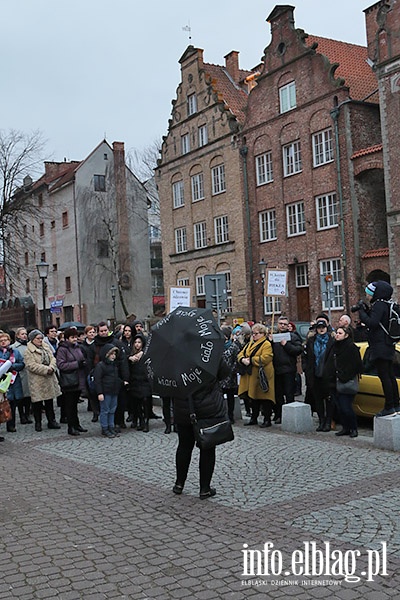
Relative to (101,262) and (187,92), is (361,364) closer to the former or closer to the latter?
(187,92)

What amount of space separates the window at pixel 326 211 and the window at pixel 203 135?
10427 mm

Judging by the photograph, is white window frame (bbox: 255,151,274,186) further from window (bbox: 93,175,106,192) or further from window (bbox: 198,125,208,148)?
window (bbox: 93,175,106,192)

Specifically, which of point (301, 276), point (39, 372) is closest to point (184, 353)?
point (39, 372)

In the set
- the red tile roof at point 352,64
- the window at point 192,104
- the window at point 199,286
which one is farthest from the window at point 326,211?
the window at point 192,104

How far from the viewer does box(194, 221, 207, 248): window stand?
40.6 metres

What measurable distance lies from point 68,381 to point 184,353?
581cm

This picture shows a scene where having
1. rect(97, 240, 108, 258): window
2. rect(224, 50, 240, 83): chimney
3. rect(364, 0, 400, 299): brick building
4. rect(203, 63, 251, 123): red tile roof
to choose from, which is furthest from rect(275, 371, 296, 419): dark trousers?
rect(97, 240, 108, 258): window

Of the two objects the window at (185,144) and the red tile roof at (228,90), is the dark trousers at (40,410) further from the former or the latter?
the window at (185,144)

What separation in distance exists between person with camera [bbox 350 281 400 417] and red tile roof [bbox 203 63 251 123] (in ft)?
99.4

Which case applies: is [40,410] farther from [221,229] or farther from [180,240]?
[180,240]

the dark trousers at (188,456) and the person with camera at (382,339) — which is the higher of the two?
the person with camera at (382,339)

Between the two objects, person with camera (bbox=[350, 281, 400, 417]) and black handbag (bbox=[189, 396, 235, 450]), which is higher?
person with camera (bbox=[350, 281, 400, 417])

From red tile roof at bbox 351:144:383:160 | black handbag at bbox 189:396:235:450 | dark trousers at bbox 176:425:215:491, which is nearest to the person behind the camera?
black handbag at bbox 189:396:235:450

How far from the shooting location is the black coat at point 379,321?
9.55 metres
